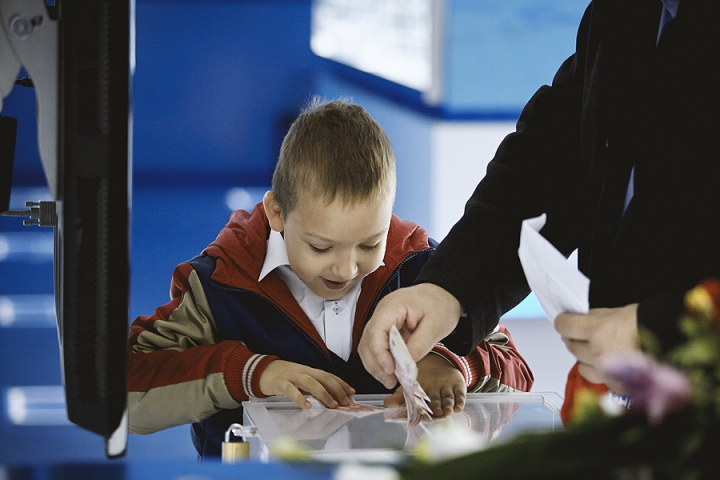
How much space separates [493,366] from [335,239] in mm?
429

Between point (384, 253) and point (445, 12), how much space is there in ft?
8.47

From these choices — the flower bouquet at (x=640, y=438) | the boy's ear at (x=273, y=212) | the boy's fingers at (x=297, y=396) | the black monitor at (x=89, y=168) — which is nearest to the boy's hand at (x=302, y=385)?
the boy's fingers at (x=297, y=396)

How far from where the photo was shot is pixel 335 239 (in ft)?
5.58

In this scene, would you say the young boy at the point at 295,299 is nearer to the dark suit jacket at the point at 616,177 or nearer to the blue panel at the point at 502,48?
the dark suit jacket at the point at 616,177

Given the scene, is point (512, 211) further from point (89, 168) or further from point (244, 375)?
point (89, 168)

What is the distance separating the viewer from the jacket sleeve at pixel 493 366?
1.69 meters

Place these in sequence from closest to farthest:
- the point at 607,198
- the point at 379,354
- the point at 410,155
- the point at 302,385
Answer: the point at 607,198
the point at 379,354
the point at 302,385
the point at 410,155

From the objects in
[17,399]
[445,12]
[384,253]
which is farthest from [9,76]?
[445,12]

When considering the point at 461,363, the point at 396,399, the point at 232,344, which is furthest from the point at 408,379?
the point at 232,344

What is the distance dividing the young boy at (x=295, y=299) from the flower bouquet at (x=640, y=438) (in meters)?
1.07

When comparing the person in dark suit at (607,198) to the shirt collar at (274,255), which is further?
the shirt collar at (274,255)

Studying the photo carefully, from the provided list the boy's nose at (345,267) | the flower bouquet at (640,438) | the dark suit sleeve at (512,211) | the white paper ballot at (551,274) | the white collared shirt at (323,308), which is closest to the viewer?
the flower bouquet at (640,438)

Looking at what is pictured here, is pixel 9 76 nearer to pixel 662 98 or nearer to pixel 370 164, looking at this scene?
pixel 662 98

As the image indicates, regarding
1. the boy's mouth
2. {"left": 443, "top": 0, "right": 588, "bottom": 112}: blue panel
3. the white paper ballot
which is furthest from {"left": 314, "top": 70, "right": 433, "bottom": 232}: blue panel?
the white paper ballot
